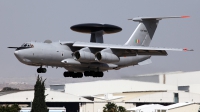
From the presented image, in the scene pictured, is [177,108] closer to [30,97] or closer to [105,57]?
[30,97]

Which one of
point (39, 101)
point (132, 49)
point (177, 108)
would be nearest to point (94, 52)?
point (132, 49)

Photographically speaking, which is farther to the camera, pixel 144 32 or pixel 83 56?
pixel 144 32

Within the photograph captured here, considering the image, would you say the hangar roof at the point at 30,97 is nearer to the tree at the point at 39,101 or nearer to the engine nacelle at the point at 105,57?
the tree at the point at 39,101

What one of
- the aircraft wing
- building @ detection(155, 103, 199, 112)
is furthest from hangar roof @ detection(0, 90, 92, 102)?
the aircraft wing

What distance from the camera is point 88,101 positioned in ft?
299

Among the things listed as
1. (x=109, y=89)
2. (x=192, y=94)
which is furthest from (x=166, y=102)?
(x=109, y=89)

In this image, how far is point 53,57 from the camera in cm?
3991

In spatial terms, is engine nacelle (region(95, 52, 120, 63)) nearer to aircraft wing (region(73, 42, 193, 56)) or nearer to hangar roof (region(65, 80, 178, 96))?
aircraft wing (region(73, 42, 193, 56))

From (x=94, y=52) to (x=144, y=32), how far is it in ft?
18.5

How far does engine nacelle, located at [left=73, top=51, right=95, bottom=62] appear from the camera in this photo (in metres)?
40.6

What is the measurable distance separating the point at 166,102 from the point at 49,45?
55.5m

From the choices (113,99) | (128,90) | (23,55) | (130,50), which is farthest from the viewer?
(128,90)

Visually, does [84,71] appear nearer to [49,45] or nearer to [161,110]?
[49,45]

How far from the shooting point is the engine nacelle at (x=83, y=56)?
4062 centimetres
